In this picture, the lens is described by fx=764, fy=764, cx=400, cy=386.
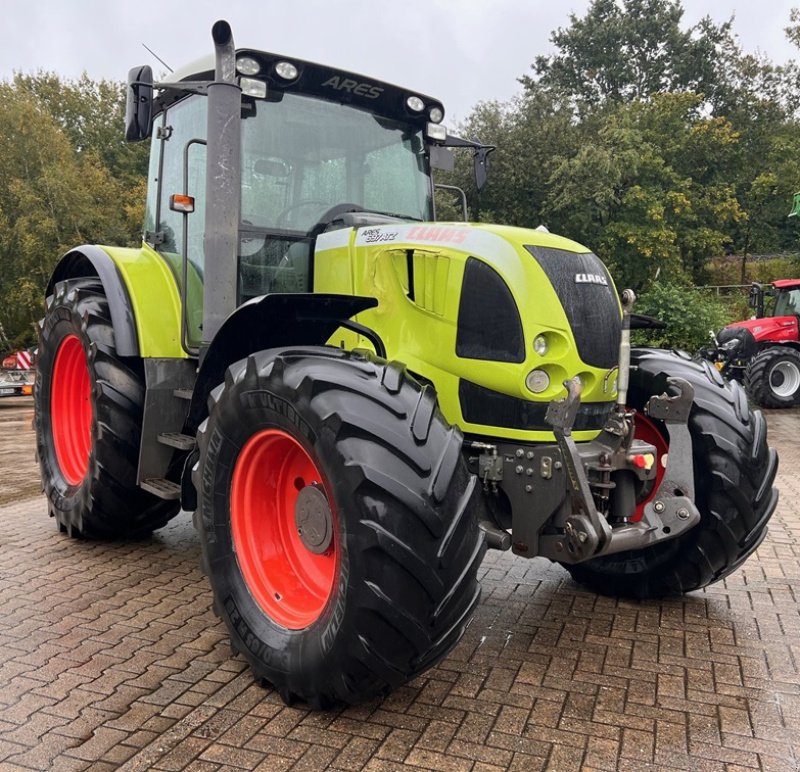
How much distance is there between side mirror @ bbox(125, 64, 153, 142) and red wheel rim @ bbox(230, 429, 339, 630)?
5.76ft

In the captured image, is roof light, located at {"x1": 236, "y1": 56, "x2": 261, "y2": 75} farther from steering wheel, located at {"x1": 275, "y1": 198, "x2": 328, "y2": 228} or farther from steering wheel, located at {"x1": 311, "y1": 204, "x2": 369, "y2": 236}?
steering wheel, located at {"x1": 311, "y1": 204, "x2": 369, "y2": 236}

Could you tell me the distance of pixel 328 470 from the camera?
255 cm

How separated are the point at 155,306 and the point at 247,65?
4.69ft

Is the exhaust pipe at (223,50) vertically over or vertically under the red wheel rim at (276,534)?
over

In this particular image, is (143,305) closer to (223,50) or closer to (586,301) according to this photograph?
(223,50)

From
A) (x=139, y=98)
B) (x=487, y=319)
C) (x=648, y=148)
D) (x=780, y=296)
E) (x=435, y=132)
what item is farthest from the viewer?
(x=648, y=148)

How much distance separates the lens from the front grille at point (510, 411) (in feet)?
9.75

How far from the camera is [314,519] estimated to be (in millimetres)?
2920

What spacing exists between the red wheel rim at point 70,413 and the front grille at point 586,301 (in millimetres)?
3435

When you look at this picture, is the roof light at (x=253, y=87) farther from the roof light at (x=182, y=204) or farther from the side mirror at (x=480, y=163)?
the side mirror at (x=480, y=163)

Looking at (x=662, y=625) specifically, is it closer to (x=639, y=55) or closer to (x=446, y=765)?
(x=446, y=765)

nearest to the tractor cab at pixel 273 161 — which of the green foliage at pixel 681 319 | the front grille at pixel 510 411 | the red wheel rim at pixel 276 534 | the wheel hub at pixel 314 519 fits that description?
the red wheel rim at pixel 276 534

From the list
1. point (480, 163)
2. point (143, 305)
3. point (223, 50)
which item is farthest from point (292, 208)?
point (480, 163)

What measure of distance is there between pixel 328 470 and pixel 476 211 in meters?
21.1
